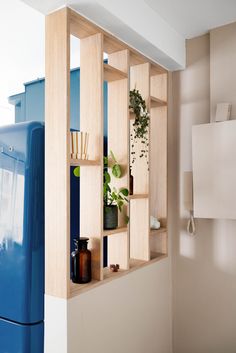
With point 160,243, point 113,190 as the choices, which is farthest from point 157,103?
point 160,243

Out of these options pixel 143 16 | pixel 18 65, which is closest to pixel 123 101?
pixel 143 16

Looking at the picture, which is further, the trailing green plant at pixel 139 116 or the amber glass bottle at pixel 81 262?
the trailing green plant at pixel 139 116

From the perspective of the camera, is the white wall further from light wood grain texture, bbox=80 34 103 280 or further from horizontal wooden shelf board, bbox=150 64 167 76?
horizontal wooden shelf board, bbox=150 64 167 76

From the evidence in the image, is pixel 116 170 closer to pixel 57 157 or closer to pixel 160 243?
pixel 57 157

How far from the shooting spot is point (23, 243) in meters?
1.60

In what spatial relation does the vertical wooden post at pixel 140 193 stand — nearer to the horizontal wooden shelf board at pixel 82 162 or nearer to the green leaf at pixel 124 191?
the green leaf at pixel 124 191

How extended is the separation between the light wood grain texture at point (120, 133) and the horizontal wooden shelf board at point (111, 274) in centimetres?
8

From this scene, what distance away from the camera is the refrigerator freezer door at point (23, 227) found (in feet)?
5.23

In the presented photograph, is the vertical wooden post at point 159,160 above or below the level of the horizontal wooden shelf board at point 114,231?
above

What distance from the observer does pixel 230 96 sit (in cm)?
211

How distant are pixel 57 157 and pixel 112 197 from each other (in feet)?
1.45

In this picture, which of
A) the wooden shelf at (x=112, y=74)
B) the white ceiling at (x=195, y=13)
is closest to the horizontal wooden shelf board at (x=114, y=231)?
the wooden shelf at (x=112, y=74)

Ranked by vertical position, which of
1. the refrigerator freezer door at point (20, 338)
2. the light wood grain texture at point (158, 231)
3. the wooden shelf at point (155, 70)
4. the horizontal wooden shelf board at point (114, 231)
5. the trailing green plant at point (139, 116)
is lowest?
the refrigerator freezer door at point (20, 338)

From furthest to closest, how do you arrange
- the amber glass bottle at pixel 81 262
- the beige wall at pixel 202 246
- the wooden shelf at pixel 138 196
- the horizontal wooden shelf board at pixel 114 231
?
the beige wall at pixel 202 246 < the wooden shelf at pixel 138 196 < the horizontal wooden shelf board at pixel 114 231 < the amber glass bottle at pixel 81 262
